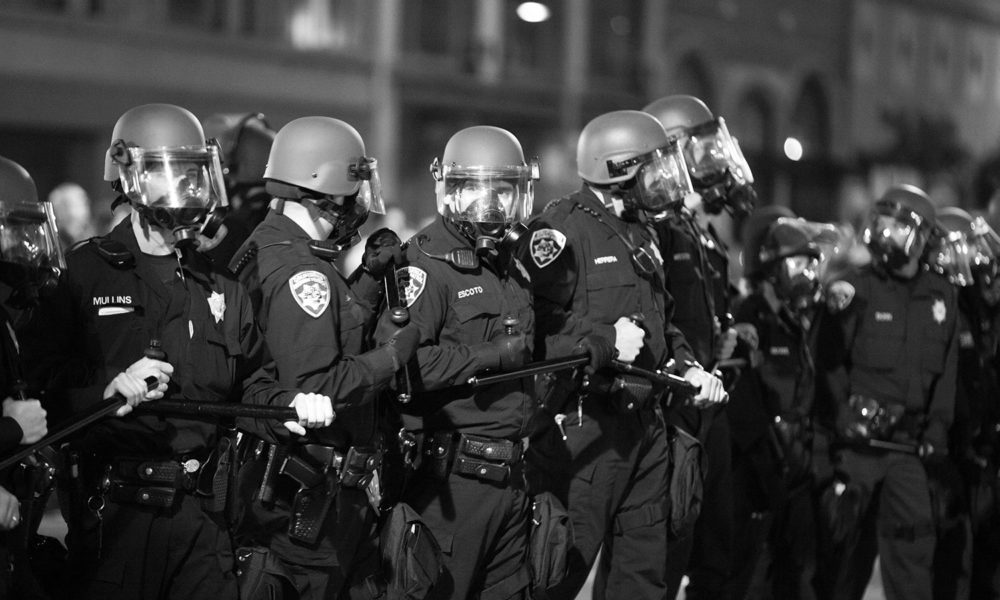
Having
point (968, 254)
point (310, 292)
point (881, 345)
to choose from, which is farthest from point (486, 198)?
point (968, 254)

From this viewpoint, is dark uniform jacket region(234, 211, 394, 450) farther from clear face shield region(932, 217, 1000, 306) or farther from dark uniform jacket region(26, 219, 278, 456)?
clear face shield region(932, 217, 1000, 306)

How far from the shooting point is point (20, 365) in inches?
162

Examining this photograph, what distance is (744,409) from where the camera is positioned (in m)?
6.75

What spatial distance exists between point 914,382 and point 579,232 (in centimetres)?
213

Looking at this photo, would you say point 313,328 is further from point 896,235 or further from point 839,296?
point 896,235

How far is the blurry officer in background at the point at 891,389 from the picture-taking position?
660 cm

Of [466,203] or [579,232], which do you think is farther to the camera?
[579,232]

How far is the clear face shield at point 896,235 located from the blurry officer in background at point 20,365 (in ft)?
13.4

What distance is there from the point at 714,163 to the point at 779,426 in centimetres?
132

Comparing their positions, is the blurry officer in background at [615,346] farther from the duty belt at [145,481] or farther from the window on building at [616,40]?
the window on building at [616,40]

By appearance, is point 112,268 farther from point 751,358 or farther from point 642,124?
point 751,358

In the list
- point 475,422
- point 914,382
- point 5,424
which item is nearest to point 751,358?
point 914,382

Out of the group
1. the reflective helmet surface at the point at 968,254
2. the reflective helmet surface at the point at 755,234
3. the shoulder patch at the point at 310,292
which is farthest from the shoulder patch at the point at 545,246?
the reflective helmet surface at the point at 968,254

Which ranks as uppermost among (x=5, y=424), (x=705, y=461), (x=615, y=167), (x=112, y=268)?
(x=615, y=167)
